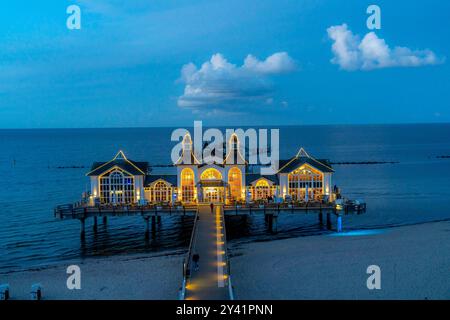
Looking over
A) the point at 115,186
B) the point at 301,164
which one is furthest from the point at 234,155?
the point at 115,186

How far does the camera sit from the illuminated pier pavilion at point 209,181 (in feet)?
163

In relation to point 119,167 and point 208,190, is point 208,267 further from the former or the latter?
point 119,167

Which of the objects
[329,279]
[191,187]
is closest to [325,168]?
[191,187]

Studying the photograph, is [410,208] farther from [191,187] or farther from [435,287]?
[435,287]

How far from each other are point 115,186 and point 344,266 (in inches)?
972

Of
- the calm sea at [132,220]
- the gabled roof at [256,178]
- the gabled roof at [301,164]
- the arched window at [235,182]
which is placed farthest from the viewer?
the arched window at [235,182]

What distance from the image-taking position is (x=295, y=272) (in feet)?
109

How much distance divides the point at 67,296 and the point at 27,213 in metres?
33.1

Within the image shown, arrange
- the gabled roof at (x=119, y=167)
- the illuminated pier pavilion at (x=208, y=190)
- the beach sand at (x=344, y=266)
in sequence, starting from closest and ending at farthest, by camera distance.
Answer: the beach sand at (x=344, y=266) < the illuminated pier pavilion at (x=208, y=190) < the gabled roof at (x=119, y=167)

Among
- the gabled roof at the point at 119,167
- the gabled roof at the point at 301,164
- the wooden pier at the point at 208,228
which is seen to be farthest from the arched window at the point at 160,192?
the gabled roof at the point at 301,164

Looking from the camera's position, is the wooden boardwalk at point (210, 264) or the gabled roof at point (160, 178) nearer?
the wooden boardwalk at point (210, 264)

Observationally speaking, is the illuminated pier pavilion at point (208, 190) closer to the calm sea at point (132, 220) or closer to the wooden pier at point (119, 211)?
the wooden pier at point (119, 211)

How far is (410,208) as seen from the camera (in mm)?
60562

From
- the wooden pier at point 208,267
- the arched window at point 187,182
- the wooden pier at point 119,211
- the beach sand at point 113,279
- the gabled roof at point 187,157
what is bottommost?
the beach sand at point 113,279
